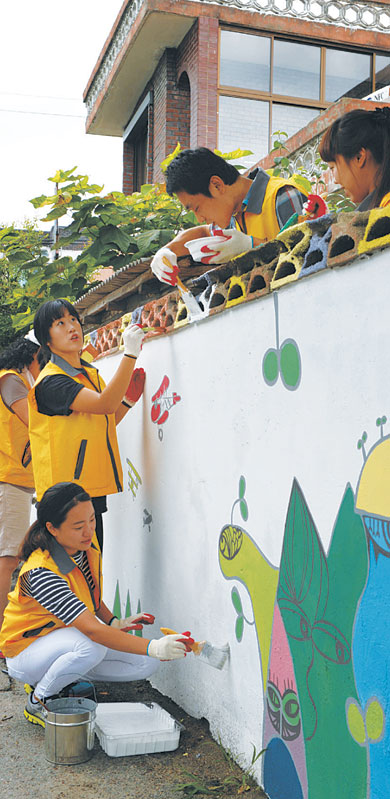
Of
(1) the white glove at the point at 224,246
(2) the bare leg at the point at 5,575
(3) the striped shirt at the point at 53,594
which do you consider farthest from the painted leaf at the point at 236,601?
(2) the bare leg at the point at 5,575

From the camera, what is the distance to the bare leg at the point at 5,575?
4.11m

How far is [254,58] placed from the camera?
951 centimetres

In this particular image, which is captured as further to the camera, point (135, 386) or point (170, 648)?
point (135, 386)

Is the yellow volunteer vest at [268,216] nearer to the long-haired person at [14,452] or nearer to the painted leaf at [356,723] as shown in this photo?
the painted leaf at [356,723]

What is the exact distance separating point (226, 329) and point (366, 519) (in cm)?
116

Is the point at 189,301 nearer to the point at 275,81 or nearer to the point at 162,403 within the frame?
the point at 162,403

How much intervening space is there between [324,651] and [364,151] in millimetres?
1470

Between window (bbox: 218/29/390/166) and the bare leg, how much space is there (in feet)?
21.7

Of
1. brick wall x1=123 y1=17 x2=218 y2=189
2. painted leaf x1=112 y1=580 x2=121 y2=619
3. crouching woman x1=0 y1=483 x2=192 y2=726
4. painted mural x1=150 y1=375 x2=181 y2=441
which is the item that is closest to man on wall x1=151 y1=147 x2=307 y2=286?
painted mural x1=150 y1=375 x2=181 y2=441

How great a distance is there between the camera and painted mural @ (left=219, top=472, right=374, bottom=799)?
1.89 m

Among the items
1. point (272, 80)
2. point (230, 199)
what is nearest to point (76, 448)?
point (230, 199)

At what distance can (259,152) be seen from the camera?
30.8 feet

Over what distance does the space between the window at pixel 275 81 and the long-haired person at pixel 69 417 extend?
6.45 meters

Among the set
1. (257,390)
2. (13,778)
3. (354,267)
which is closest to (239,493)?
(257,390)
